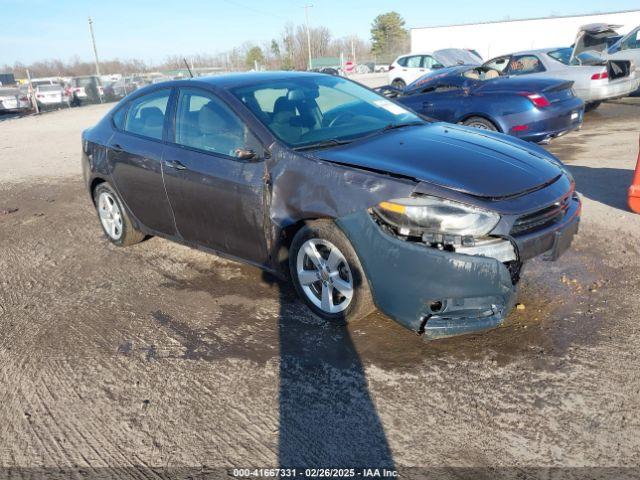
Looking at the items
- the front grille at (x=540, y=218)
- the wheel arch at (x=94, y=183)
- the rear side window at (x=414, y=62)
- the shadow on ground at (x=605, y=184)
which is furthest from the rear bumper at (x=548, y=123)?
the rear side window at (x=414, y=62)

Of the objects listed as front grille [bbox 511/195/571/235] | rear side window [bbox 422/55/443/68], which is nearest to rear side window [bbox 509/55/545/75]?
rear side window [bbox 422/55/443/68]

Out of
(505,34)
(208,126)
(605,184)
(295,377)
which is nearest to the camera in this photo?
(295,377)

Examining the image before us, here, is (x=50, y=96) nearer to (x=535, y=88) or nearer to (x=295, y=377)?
(x=535, y=88)

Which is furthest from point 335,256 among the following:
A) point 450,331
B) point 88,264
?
point 88,264

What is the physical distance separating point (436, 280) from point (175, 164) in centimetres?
233

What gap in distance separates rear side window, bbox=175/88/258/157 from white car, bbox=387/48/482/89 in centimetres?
1574

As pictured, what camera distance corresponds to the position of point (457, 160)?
3.30 meters

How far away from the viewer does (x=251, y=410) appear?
9.28ft

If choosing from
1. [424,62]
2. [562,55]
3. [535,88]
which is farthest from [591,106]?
[424,62]

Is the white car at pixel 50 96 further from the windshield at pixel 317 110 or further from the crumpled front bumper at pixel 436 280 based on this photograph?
the crumpled front bumper at pixel 436 280

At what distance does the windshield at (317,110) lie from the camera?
3807mm

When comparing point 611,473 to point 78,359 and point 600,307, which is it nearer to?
point 600,307

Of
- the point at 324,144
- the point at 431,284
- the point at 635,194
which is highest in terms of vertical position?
the point at 324,144

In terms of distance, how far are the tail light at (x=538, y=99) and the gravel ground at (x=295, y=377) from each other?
334cm
